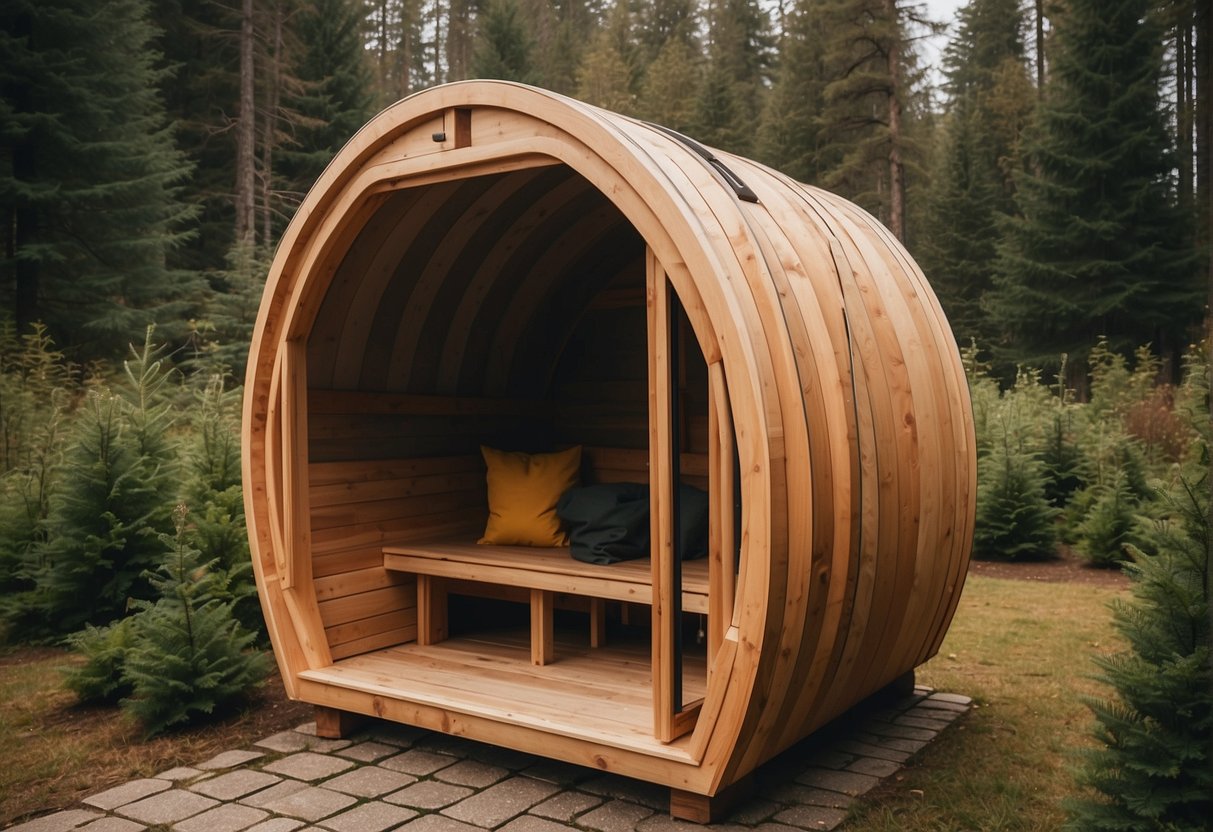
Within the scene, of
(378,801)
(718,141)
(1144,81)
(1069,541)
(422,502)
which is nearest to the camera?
(378,801)

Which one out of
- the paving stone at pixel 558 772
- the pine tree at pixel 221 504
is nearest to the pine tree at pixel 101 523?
the pine tree at pixel 221 504

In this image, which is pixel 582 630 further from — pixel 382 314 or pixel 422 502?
pixel 382 314

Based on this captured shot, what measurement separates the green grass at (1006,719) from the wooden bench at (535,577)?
1.19m

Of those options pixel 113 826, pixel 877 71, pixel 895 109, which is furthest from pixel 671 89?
pixel 113 826

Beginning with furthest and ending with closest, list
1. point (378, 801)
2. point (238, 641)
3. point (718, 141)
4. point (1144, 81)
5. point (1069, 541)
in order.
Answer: point (718, 141), point (1144, 81), point (1069, 541), point (238, 641), point (378, 801)

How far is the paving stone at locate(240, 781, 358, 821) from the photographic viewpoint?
375 cm

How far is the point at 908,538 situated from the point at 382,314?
3036 millimetres

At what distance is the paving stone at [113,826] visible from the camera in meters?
3.65

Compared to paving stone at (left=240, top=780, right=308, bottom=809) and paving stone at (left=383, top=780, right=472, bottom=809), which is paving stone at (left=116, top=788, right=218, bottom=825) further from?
paving stone at (left=383, top=780, right=472, bottom=809)

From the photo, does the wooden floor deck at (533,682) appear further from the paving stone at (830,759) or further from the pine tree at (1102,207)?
the pine tree at (1102,207)

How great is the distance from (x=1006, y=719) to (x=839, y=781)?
53.4 inches

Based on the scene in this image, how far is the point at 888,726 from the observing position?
4.73 m

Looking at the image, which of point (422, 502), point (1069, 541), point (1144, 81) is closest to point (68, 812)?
point (422, 502)

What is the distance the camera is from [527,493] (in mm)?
5691
